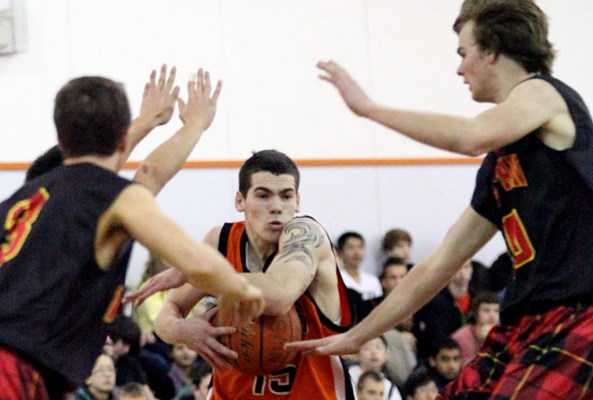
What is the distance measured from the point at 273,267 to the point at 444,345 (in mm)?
5225

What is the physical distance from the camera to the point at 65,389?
171 inches

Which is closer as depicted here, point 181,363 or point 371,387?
point 371,387

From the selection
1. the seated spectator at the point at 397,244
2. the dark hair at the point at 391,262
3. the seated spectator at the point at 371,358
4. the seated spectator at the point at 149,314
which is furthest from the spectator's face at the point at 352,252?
the seated spectator at the point at 149,314

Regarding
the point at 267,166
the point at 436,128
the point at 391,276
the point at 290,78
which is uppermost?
the point at 290,78

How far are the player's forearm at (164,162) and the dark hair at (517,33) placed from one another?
133 cm

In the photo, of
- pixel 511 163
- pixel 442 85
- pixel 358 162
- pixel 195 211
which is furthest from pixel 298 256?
pixel 442 85

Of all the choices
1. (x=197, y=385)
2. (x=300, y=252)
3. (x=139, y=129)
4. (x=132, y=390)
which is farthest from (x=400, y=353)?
(x=139, y=129)

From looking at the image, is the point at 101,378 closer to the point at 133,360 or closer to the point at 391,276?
the point at 133,360

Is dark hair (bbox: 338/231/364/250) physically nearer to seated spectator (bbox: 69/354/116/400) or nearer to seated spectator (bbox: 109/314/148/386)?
seated spectator (bbox: 109/314/148/386)

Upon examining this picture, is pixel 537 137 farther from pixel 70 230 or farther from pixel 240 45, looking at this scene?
pixel 240 45

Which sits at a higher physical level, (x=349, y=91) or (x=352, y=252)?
(x=349, y=91)

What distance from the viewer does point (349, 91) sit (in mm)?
4645

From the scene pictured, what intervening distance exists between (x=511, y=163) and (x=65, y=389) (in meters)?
1.94

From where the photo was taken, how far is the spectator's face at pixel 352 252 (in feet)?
39.5
